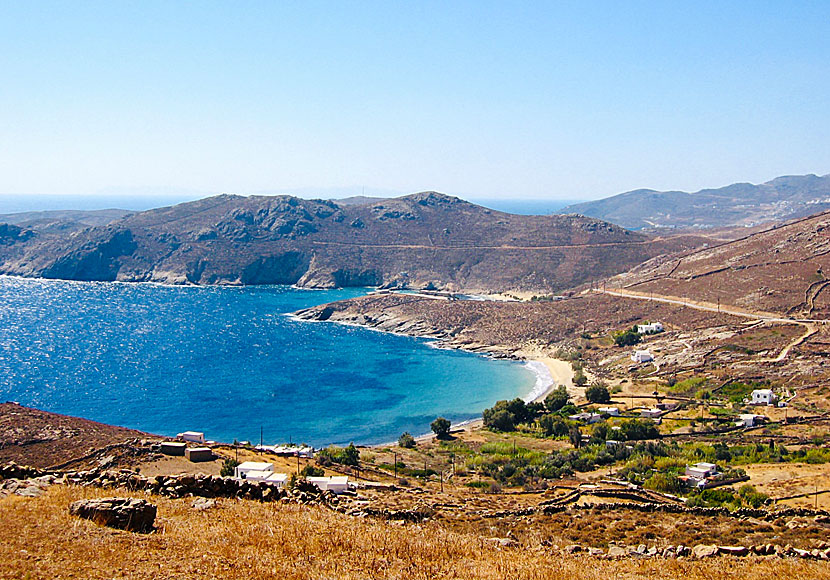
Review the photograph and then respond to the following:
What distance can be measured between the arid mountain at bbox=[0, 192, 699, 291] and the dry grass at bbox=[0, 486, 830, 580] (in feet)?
322

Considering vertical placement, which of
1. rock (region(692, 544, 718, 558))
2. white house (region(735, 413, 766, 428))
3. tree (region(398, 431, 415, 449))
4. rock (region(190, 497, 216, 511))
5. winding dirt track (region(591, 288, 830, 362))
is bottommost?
tree (region(398, 431, 415, 449))

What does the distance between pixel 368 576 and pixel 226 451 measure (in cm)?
2220

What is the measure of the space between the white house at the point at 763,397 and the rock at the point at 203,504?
40986 millimetres

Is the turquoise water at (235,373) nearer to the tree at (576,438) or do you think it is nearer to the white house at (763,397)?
the tree at (576,438)

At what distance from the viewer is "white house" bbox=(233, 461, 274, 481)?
1038 inches

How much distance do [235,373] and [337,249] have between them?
73813 millimetres

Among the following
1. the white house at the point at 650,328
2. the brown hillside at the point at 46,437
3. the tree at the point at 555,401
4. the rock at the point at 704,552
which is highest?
the rock at the point at 704,552

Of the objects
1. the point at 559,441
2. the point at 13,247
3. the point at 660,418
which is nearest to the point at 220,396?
the point at 559,441

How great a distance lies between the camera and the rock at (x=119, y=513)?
12109 mm

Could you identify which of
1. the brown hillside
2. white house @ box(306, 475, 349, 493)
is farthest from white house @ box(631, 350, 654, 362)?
the brown hillside

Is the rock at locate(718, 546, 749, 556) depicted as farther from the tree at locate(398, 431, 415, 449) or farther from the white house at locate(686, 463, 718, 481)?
the tree at locate(398, 431, 415, 449)

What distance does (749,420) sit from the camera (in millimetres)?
40250

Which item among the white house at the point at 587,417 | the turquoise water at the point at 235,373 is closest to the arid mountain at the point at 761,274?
the turquoise water at the point at 235,373

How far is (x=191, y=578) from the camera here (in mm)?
10406
